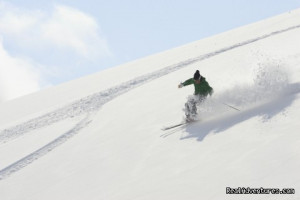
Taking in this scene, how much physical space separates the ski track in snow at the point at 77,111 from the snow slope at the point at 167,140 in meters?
0.06

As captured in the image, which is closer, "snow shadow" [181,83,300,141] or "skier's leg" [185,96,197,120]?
"snow shadow" [181,83,300,141]

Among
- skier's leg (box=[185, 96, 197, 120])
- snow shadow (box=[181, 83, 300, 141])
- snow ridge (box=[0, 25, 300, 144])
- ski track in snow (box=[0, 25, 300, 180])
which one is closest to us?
snow shadow (box=[181, 83, 300, 141])

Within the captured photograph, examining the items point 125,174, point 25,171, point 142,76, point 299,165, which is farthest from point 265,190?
point 142,76

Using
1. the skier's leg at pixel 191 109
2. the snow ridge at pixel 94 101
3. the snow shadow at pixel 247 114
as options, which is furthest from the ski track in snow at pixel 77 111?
the snow shadow at pixel 247 114

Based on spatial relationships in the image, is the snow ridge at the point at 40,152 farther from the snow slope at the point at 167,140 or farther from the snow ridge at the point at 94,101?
the snow ridge at the point at 94,101

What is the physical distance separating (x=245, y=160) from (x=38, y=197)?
14.7ft

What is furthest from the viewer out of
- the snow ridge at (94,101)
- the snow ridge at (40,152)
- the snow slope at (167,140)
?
the snow ridge at (94,101)

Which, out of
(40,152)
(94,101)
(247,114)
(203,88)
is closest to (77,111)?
(94,101)

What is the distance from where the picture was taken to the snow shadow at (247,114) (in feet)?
29.7

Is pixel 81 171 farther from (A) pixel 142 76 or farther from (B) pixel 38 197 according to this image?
(A) pixel 142 76

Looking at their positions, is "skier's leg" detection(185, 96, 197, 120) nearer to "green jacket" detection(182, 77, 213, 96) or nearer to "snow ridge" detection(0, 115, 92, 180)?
"green jacket" detection(182, 77, 213, 96)

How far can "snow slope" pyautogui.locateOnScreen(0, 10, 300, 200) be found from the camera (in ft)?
23.0

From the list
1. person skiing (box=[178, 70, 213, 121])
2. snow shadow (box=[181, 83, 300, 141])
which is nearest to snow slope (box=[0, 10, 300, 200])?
snow shadow (box=[181, 83, 300, 141])

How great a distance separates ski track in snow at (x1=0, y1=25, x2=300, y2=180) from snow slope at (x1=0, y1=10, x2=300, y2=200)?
0.06 m
